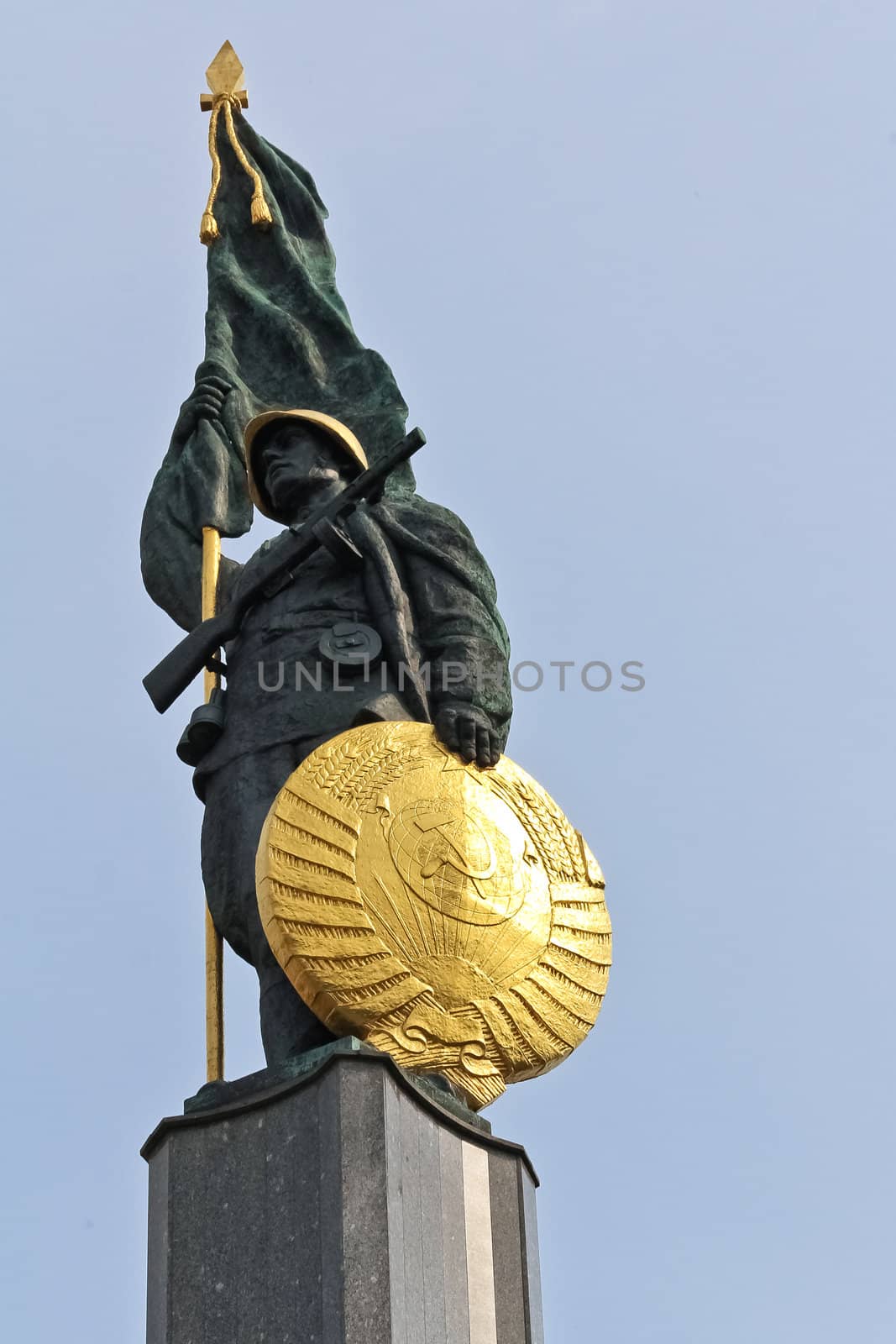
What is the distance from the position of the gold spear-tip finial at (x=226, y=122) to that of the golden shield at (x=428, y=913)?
12.9 feet

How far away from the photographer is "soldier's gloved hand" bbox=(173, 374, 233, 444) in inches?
484

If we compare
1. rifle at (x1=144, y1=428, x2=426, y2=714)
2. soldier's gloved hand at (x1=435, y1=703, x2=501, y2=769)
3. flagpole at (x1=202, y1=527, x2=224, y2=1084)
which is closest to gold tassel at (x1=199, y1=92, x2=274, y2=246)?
rifle at (x1=144, y1=428, x2=426, y2=714)

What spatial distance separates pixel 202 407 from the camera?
12.3 metres

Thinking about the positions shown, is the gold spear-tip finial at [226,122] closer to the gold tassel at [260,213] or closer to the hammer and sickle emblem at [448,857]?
the gold tassel at [260,213]

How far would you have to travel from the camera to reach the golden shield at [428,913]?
9.39m

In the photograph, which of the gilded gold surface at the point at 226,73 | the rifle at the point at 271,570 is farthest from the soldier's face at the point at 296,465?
the gilded gold surface at the point at 226,73

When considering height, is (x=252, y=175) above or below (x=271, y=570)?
above

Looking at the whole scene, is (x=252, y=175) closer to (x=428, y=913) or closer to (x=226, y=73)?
(x=226, y=73)

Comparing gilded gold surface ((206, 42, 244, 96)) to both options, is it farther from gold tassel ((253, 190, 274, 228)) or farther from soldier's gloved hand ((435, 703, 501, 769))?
soldier's gloved hand ((435, 703, 501, 769))

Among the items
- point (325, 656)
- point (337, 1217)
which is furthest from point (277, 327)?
point (337, 1217)

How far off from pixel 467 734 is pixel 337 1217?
2.30m

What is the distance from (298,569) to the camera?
35.7 feet

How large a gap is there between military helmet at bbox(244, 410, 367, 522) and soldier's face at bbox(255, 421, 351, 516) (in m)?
0.04

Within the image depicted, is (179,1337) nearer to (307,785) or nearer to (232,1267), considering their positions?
(232,1267)
